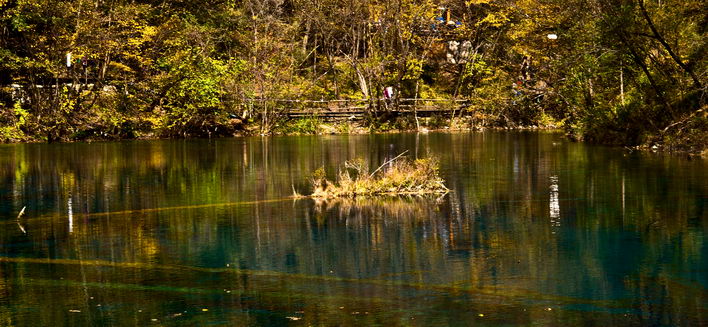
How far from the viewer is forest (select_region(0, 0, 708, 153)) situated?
137ft

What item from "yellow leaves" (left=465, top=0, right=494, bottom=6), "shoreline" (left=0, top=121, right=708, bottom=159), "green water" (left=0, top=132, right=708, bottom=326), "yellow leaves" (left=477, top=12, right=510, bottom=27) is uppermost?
"yellow leaves" (left=465, top=0, right=494, bottom=6)

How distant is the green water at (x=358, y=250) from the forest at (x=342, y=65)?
26.4ft

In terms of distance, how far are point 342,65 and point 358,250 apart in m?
61.2

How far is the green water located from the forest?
803 centimetres

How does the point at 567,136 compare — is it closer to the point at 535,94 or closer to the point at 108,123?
the point at 535,94

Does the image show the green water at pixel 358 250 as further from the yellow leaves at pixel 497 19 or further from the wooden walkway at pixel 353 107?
the yellow leaves at pixel 497 19

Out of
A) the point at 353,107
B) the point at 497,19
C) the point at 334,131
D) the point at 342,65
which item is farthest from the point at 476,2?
the point at 334,131

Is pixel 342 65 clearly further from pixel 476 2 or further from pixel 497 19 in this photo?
pixel 497 19

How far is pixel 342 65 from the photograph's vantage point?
258ft

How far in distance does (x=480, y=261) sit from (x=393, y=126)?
56116 mm

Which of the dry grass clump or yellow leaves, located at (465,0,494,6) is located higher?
yellow leaves, located at (465,0,494,6)

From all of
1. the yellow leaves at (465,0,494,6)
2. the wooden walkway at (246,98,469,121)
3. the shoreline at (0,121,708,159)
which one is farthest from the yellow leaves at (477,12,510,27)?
the shoreline at (0,121,708,159)

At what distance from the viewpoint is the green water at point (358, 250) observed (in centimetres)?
1341

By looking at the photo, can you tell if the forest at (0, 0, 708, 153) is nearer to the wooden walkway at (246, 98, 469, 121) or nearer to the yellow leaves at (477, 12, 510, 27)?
the yellow leaves at (477, 12, 510, 27)
